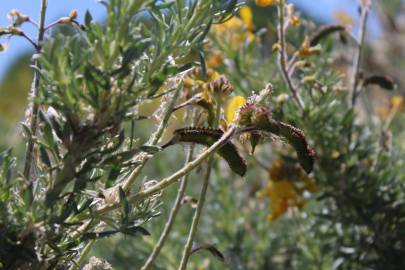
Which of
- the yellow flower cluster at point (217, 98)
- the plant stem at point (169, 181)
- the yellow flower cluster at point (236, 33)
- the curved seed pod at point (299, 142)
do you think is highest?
the yellow flower cluster at point (236, 33)

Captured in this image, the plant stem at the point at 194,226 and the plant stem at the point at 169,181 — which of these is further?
the plant stem at the point at 194,226

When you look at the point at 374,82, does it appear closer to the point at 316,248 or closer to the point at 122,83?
the point at 316,248

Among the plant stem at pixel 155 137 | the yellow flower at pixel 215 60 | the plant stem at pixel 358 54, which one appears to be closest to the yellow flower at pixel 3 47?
the plant stem at pixel 155 137

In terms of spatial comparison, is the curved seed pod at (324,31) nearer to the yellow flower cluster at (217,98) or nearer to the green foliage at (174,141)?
the green foliage at (174,141)

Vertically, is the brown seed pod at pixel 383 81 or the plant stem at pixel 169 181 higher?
the brown seed pod at pixel 383 81

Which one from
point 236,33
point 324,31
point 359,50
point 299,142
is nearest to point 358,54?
point 359,50

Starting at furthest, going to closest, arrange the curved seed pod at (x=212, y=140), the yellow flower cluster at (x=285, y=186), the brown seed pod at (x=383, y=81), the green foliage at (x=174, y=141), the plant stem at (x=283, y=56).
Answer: the yellow flower cluster at (x=285, y=186) < the brown seed pod at (x=383, y=81) < the plant stem at (x=283, y=56) < the curved seed pod at (x=212, y=140) < the green foliage at (x=174, y=141)

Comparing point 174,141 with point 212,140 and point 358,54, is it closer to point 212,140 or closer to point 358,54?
point 212,140
